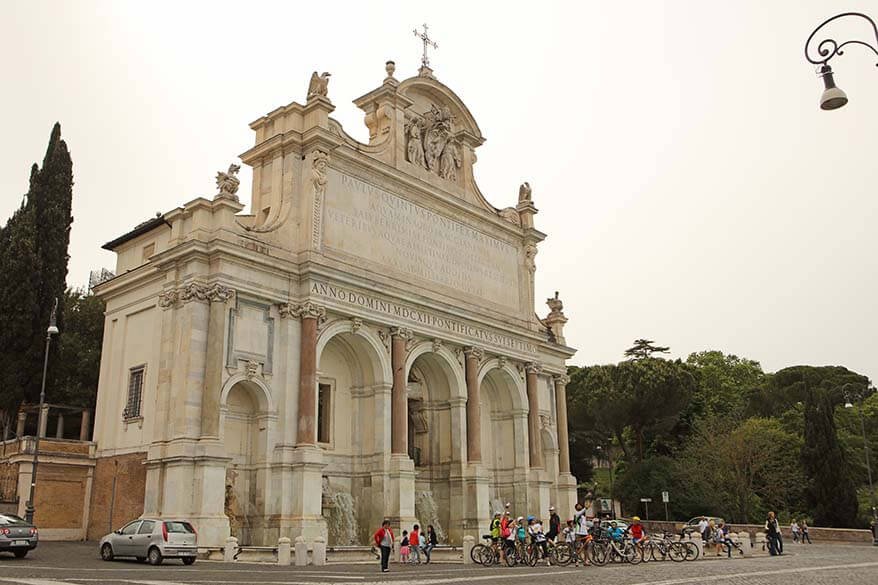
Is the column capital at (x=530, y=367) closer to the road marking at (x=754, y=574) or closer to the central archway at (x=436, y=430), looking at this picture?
the central archway at (x=436, y=430)

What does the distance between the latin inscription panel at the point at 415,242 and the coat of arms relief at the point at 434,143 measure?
2277 mm

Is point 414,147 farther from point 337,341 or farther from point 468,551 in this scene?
point 468,551

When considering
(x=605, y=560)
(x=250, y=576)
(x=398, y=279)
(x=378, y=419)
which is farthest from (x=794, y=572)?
(x=398, y=279)

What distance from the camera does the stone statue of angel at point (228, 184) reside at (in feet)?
86.3

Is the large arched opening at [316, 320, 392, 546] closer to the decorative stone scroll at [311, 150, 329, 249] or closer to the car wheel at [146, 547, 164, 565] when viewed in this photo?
the decorative stone scroll at [311, 150, 329, 249]

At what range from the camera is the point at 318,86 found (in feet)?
97.0

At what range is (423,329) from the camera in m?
31.4

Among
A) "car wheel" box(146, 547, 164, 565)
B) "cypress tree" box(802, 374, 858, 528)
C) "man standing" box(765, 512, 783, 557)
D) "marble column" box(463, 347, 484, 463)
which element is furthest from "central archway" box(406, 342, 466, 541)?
"cypress tree" box(802, 374, 858, 528)

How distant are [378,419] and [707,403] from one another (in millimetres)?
41947

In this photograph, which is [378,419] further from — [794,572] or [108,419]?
[794,572]

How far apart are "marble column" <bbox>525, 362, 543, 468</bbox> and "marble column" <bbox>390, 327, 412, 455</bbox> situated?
925 cm

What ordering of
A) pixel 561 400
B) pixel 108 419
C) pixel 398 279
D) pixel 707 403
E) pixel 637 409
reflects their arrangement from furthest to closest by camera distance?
pixel 707 403
pixel 637 409
pixel 561 400
pixel 398 279
pixel 108 419

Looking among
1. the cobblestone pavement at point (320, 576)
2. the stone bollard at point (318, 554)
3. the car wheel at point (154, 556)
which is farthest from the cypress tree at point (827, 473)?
the car wheel at point (154, 556)

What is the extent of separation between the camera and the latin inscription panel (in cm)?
2973
